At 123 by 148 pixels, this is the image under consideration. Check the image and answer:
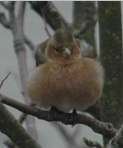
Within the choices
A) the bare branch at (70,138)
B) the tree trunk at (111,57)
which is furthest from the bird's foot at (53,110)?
the tree trunk at (111,57)

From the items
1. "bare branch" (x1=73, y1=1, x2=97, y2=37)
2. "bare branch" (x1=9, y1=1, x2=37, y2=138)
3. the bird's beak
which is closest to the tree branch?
"bare branch" (x1=9, y1=1, x2=37, y2=138)

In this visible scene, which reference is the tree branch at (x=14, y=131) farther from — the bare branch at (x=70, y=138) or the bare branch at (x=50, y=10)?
the bare branch at (x=50, y=10)

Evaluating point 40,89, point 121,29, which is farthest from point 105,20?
point 40,89

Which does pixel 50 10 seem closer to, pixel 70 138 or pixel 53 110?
pixel 53 110

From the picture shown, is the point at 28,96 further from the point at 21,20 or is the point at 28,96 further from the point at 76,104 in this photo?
the point at 21,20

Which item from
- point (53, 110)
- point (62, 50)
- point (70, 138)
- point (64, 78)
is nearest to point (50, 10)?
point (62, 50)

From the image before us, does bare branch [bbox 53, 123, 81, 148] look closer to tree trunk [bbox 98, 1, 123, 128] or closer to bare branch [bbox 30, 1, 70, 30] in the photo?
tree trunk [bbox 98, 1, 123, 128]
